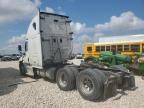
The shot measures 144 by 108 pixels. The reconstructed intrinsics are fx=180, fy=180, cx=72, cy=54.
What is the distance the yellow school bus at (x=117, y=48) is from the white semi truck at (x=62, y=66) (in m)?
5.26

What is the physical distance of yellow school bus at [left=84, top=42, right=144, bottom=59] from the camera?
13648mm

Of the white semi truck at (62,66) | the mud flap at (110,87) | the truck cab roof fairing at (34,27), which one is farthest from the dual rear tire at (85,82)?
the truck cab roof fairing at (34,27)

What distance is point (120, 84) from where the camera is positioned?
7371 mm

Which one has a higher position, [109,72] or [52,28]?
[52,28]

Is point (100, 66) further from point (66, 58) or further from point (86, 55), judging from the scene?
point (86, 55)

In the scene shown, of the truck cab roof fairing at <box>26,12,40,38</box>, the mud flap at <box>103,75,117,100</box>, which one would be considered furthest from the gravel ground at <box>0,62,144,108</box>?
the truck cab roof fairing at <box>26,12,40,38</box>

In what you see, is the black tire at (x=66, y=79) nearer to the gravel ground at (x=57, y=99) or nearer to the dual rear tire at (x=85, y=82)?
the dual rear tire at (x=85, y=82)

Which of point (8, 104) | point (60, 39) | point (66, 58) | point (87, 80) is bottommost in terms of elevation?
point (8, 104)

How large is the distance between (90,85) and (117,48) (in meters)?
8.61

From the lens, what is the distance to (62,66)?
31.1 feet

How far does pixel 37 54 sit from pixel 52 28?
1.71m

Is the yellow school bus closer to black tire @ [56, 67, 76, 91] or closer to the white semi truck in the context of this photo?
the white semi truck

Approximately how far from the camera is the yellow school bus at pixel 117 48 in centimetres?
1365

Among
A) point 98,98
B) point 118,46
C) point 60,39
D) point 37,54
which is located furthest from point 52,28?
point 118,46
